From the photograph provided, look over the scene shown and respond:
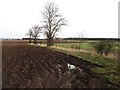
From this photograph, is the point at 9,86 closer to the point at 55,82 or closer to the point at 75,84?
the point at 55,82

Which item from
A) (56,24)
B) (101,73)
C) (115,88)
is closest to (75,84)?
(115,88)

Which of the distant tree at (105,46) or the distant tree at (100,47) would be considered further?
the distant tree at (100,47)

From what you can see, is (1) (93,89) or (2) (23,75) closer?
(1) (93,89)

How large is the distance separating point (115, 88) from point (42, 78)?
4002 millimetres

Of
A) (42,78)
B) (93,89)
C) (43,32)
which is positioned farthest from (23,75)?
(43,32)

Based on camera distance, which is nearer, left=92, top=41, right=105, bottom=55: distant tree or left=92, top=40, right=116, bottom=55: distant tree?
left=92, top=40, right=116, bottom=55: distant tree

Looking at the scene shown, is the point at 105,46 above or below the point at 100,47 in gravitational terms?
above

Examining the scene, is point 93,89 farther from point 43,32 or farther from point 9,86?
point 43,32

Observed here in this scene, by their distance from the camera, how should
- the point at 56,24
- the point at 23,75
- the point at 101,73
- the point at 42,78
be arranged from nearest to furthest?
the point at 42,78, the point at 23,75, the point at 101,73, the point at 56,24

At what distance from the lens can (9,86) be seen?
35.6 feet

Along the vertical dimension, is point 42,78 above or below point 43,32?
below

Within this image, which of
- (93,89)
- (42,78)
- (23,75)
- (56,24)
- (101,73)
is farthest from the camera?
(56,24)

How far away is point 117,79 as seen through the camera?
13188 millimetres

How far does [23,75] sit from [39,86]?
124 inches
